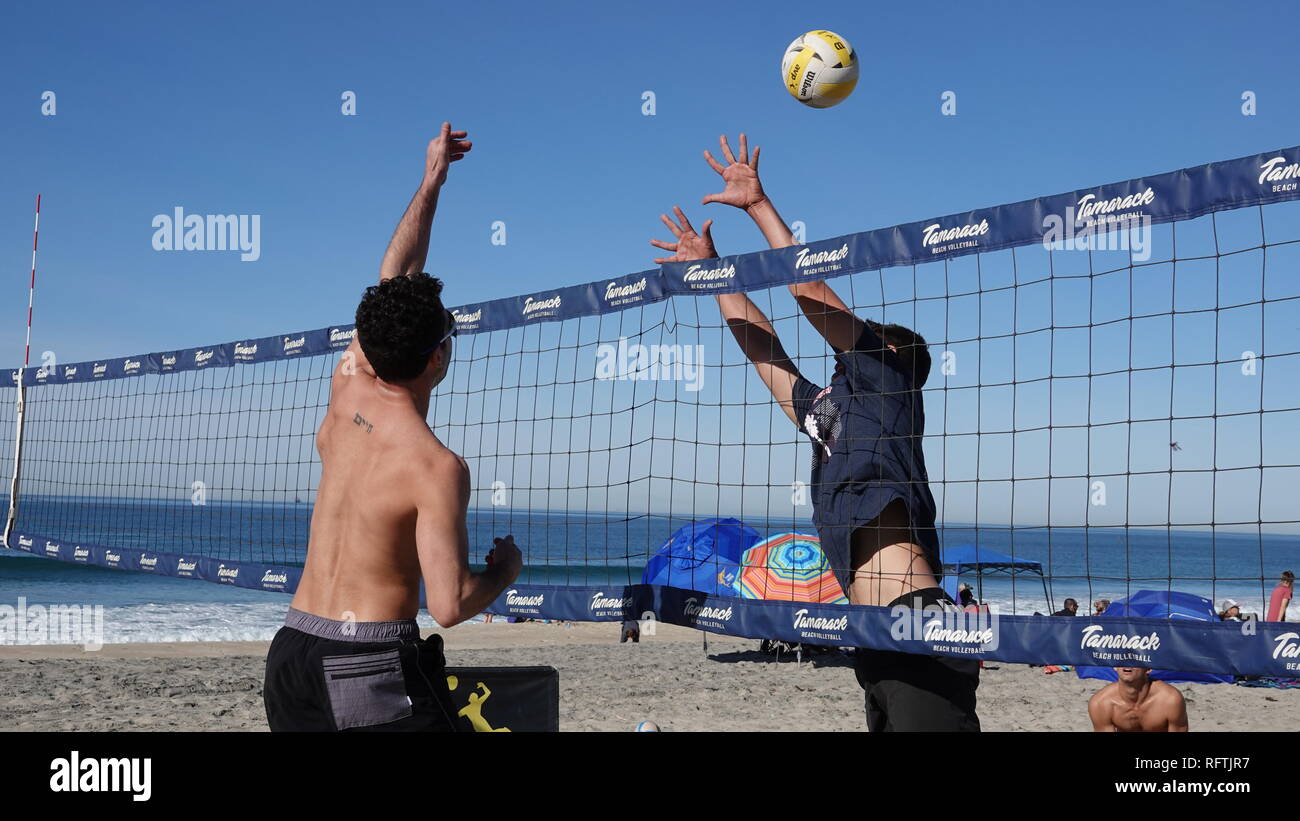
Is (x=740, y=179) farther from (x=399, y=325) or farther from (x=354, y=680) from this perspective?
(x=354, y=680)

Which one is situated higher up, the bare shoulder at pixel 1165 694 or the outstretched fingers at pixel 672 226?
the outstretched fingers at pixel 672 226

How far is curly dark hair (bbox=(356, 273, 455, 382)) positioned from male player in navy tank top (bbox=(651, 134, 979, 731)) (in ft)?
4.46

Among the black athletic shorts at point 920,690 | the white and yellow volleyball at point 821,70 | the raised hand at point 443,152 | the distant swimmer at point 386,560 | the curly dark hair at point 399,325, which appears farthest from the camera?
the white and yellow volleyball at point 821,70

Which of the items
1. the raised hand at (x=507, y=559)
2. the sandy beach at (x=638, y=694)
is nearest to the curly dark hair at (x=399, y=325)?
the raised hand at (x=507, y=559)

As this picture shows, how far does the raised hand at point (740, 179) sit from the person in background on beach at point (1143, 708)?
150 inches

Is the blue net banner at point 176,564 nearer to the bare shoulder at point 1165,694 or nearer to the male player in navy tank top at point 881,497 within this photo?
the male player in navy tank top at point 881,497

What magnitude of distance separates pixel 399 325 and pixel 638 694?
7.52 meters

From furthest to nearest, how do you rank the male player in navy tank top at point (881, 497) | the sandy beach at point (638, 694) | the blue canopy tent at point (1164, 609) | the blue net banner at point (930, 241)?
the blue canopy tent at point (1164, 609) < the sandy beach at point (638, 694) < the blue net banner at point (930, 241) < the male player in navy tank top at point (881, 497)

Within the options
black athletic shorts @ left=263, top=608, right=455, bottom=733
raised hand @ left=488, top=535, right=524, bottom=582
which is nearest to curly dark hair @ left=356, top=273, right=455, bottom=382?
raised hand @ left=488, top=535, right=524, bottom=582

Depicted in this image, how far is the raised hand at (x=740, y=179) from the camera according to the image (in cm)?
390

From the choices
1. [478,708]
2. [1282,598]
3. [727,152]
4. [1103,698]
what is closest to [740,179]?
[727,152]
